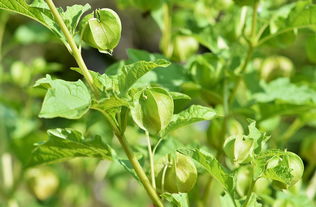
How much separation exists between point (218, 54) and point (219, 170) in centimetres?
37

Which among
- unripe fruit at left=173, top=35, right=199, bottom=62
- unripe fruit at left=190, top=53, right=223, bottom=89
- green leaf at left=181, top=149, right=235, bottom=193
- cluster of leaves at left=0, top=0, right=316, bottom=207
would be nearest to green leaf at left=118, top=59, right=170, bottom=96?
cluster of leaves at left=0, top=0, right=316, bottom=207

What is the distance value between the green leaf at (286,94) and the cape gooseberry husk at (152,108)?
1.31 feet

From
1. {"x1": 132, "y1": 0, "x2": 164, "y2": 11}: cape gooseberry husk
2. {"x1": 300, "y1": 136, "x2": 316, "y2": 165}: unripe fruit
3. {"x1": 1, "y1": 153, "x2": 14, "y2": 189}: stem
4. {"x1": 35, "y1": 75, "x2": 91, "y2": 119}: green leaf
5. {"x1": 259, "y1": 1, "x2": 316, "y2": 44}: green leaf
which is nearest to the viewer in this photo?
{"x1": 35, "y1": 75, "x2": 91, "y2": 119}: green leaf

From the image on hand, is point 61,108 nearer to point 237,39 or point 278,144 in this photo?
point 237,39

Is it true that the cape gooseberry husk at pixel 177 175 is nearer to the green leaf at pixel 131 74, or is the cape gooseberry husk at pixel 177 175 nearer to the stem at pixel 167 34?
the green leaf at pixel 131 74

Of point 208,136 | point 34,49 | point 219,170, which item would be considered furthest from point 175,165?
point 34,49

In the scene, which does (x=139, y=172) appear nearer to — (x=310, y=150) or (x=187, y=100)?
(x=187, y=100)

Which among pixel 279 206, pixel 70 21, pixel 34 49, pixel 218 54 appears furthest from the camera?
pixel 34 49

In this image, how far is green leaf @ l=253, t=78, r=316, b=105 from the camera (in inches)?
38.7

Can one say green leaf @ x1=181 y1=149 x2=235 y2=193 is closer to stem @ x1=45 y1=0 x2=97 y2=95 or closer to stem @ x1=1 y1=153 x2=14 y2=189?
stem @ x1=45 y1=0 x2=97 y2=95

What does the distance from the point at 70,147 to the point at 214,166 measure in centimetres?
20

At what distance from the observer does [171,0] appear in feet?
4.04

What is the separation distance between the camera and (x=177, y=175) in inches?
27.5

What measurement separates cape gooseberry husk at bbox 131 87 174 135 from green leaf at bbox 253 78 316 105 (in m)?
0.40
